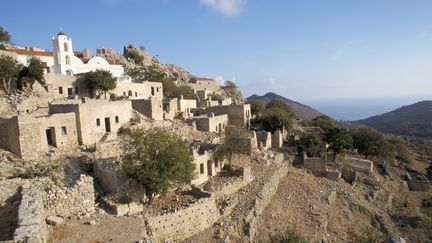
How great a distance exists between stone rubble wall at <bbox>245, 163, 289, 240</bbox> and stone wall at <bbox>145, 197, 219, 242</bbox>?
1948 mm

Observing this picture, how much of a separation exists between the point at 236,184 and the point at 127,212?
8.19m

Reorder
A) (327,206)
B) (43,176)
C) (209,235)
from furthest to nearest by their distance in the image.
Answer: (327,206) → (209,235) → (43,176)

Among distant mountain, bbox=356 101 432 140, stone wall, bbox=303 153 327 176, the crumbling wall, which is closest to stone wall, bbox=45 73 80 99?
the crumbling wall

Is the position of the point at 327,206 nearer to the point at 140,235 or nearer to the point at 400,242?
the point at 400,242

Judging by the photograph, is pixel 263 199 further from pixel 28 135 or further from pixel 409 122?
pixel 409 122

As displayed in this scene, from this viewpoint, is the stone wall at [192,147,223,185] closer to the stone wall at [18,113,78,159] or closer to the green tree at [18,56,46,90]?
the stone wall at [18,113,78,159]

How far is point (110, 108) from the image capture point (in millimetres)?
22156

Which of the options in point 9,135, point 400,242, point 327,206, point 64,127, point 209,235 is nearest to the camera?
point 400,242

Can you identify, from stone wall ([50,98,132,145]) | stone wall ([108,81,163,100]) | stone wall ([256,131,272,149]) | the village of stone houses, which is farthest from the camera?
stone wall ([108,81,163,100])

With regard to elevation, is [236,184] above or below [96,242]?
below

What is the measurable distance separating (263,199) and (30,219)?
13.9 metres

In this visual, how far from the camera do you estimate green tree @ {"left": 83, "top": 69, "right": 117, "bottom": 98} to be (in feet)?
94.6

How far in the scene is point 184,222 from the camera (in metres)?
13.8

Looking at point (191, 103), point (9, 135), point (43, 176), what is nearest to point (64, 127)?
point (9, 135)
